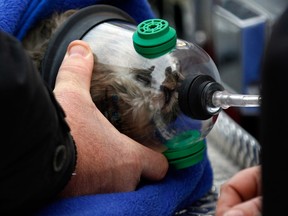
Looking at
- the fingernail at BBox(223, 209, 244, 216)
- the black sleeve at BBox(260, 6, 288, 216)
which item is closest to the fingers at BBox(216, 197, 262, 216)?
the fingernail at BBox(223, 209, 244, 216)

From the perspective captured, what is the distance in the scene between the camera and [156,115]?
26.4 inches

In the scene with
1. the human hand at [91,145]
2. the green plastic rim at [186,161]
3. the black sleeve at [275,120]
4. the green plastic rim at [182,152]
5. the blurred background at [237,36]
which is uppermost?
the black sleeve at [275,120]

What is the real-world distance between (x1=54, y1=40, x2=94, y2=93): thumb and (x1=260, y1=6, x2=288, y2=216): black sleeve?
0.36 metres

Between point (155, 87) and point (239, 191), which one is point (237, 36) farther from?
point (239, 191)

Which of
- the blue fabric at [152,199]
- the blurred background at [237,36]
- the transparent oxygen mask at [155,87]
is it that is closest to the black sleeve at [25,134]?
the blue fabric at [152,199]

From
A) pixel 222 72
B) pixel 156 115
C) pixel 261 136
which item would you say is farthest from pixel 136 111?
pixel 222 72

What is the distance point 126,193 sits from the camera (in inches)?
24.6

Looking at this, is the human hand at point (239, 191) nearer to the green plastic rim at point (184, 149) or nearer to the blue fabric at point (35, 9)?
the green plastic rim at point (184, 149)

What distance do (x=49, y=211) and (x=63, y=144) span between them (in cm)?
11

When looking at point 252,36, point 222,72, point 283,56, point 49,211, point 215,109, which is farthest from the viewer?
point 222,72

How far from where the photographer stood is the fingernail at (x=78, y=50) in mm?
671

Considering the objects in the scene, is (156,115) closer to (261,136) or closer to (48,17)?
(48,17)

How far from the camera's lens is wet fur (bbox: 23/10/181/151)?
2.17ft

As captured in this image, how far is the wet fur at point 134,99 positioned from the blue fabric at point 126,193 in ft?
0.23
